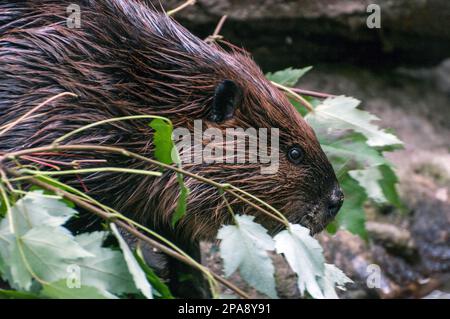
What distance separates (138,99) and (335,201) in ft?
3.56

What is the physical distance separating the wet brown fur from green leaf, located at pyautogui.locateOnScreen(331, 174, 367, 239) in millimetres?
315

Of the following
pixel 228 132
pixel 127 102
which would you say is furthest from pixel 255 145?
pixel 127 102

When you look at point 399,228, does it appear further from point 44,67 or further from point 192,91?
point 44,67

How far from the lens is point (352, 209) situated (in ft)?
14.0

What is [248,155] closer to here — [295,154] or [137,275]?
[295,154]

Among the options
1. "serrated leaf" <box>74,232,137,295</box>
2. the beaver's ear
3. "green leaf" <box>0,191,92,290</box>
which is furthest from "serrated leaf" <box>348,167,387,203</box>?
"green leaf" <box>0,191,92,290</box>

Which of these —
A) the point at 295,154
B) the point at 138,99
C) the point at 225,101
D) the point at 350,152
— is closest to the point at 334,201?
the point at 295,154

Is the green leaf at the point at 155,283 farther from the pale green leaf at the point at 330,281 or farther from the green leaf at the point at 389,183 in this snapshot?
the green leaf at the point at 389,183

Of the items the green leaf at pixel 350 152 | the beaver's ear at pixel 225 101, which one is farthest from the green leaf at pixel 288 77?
the beaver's ear at pixel 225 101

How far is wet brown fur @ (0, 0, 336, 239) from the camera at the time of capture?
3.68 metres

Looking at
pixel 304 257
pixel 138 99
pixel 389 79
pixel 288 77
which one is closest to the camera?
pixel 304 257

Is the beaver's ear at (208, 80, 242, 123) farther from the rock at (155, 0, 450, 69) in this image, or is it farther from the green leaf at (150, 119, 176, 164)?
the rock at (155, 0, 450, 69)
